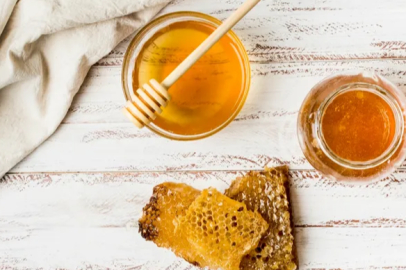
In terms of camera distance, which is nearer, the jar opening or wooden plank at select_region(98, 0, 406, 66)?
the jar opening

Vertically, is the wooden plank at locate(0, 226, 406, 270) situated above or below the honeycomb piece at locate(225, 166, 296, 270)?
below

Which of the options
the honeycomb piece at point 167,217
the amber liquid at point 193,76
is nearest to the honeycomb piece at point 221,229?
the honeycomb piece at point 167,217

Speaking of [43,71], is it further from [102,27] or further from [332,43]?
[332,43]

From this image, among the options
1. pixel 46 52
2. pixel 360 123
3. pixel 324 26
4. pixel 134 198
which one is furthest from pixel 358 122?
pixel 46 52

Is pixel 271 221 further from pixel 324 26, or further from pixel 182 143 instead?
pixel 324 26

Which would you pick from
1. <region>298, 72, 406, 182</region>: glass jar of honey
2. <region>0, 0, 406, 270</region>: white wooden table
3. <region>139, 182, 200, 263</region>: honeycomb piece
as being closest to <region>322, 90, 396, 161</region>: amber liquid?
<region>298, 72, 406, 182</region>: glass jar of honey

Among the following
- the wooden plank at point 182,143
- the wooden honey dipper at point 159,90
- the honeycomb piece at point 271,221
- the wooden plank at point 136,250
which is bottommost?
the wooden plank at point 136,250

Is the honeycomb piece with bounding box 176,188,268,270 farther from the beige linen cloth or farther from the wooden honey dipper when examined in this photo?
the beige linen cloth

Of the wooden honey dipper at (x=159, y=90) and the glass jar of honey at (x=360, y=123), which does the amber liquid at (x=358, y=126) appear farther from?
the wooden honey dipper at (x=159, y=90)
